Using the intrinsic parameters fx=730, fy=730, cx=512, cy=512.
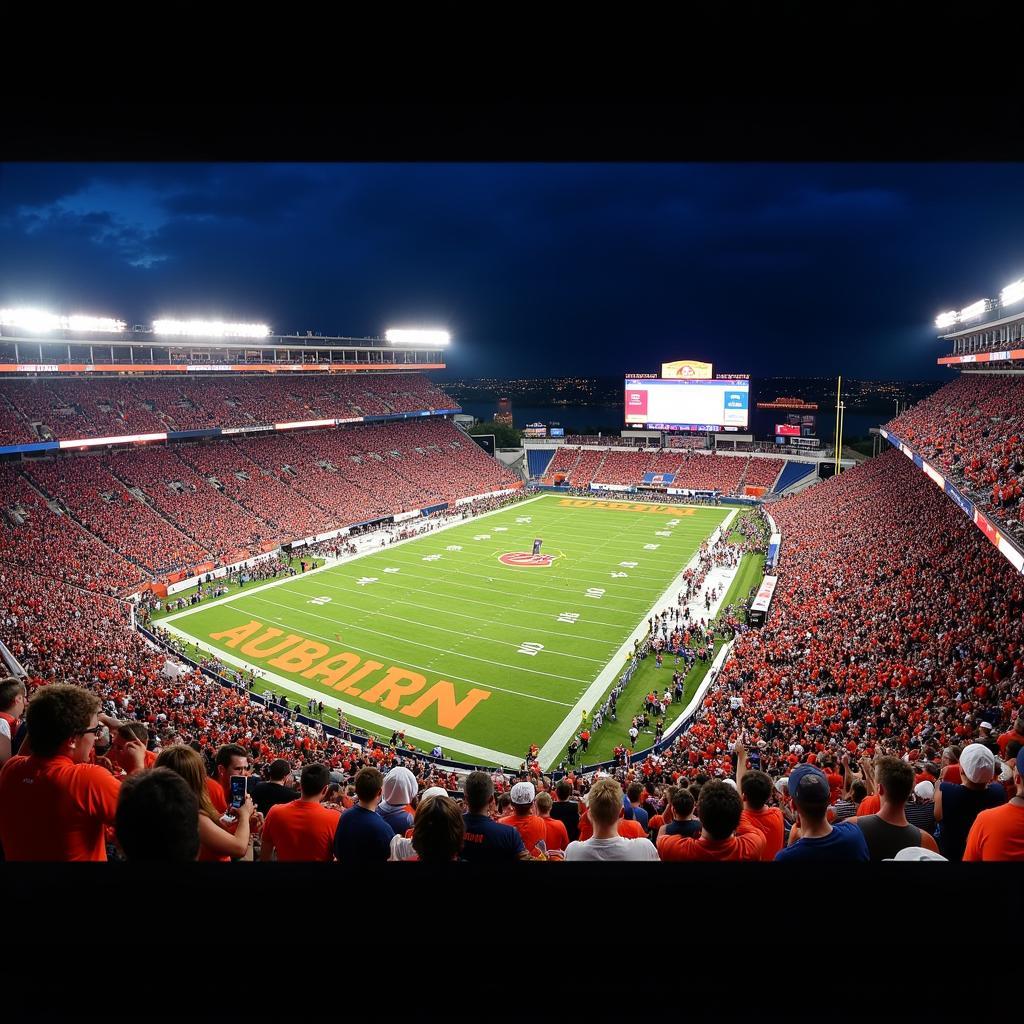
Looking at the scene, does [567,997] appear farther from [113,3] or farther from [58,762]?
[113,3]

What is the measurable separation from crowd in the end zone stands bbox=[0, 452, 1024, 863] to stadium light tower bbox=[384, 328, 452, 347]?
42299 mm

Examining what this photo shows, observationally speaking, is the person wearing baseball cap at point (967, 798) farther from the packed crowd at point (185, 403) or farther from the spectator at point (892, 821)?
the packed crowd at point (185, 403)

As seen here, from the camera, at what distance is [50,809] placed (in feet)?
8.52

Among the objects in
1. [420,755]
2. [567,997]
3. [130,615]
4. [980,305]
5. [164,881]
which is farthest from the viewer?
[980,305]

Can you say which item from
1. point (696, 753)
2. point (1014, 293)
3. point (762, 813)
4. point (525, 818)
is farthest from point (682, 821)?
point (1014, 293)

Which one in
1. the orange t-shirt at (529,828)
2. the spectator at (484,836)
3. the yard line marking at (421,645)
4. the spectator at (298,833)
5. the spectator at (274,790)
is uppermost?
the spectator at (484,836)

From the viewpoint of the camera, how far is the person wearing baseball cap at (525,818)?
4949 mm

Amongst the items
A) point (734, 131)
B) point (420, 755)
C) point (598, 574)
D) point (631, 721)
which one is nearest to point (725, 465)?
point (598, 574)

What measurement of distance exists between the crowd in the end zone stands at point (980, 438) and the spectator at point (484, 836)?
43.9ft

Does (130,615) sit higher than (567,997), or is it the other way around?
(567,997)

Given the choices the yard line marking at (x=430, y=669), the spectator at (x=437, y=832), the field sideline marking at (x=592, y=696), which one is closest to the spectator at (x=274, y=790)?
the spectator at (x=437, y=832)

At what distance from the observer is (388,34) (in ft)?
6.44

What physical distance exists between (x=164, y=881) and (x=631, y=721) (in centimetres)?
1744

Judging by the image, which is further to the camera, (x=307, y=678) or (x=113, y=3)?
(x=307, y=678)
